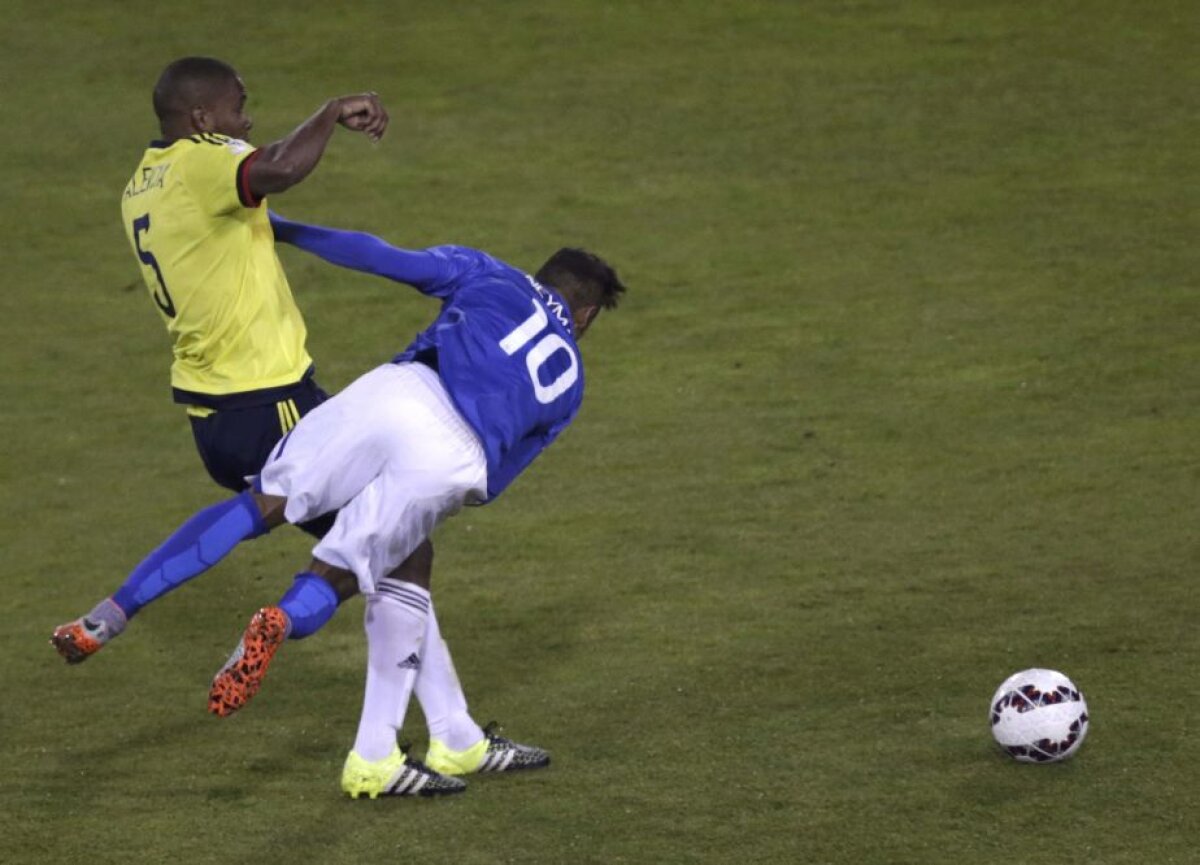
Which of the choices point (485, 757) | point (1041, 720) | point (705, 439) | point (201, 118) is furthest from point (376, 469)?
point (705, 439)

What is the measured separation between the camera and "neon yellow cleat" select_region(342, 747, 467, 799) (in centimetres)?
708

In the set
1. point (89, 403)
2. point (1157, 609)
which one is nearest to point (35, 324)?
point (89, 403)

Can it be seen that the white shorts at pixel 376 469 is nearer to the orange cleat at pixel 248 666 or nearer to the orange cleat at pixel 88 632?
the orange cleat at pixel 248 666

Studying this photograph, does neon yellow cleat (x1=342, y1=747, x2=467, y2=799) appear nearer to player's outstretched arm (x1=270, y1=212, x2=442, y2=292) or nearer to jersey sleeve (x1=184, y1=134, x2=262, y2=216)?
player's outstretched arm (x1=270, y1=212, x2=442, y2=292)

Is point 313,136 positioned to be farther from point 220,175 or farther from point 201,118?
point 201,118

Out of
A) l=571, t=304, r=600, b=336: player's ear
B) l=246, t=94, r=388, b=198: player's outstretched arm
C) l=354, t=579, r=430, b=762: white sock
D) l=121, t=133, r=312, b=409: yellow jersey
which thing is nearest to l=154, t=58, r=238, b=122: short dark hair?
l=121, t=133, r=312, b=409: yellow jersey

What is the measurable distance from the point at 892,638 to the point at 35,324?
25.5 ft

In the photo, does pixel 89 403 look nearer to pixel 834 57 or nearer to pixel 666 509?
pixel 666 509

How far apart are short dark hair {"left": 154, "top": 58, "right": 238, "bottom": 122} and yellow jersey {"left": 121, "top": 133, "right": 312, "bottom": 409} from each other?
13 cm

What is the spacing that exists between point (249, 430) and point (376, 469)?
21.9 inches

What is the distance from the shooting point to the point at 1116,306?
1355 centimetres

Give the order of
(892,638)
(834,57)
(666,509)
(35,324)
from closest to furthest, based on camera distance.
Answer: (892,638)
(666,509)
(35,324)
(834,57)

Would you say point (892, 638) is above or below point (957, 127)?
below

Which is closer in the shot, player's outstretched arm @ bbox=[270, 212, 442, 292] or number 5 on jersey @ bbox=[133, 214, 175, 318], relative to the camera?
player's outstretched arm @ bbox=[270, 212, 442, 292]
